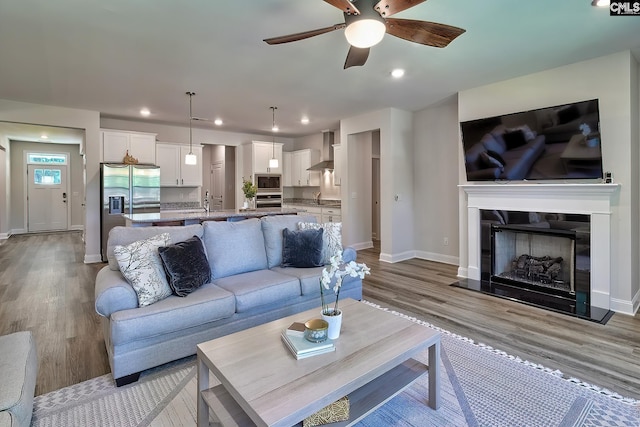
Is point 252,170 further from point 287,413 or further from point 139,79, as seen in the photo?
point 287,413

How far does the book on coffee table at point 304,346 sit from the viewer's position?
1.64 meters

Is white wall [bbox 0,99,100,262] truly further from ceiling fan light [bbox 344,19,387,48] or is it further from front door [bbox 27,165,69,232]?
ceiling fan light [bbox 344,19,387,48]

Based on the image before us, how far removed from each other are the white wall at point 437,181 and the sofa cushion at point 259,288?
3.66 metres

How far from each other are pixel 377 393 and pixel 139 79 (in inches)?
175

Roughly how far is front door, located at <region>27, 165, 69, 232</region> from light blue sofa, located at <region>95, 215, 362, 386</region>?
9513 millimetres

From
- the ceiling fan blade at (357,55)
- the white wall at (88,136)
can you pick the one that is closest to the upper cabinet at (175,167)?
the white wall at (88,136)

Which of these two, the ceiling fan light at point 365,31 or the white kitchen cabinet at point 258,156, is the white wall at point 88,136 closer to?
the white kitchen cabinet at point 258,156

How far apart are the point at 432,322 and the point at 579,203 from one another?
7.12ft

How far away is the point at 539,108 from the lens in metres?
3.93

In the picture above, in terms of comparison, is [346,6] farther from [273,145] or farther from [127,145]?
[273,145]

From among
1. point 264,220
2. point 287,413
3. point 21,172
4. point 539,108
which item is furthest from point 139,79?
point 21,172

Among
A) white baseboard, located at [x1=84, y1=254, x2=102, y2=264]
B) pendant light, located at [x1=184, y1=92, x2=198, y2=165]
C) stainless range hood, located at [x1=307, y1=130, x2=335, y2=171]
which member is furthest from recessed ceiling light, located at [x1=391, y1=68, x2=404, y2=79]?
white baseboard, located at [x1=84, y1=254, x2=102, y2=264]

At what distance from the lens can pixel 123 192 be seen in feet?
19.7

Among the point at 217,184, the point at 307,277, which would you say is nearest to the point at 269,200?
the point at 217,184
